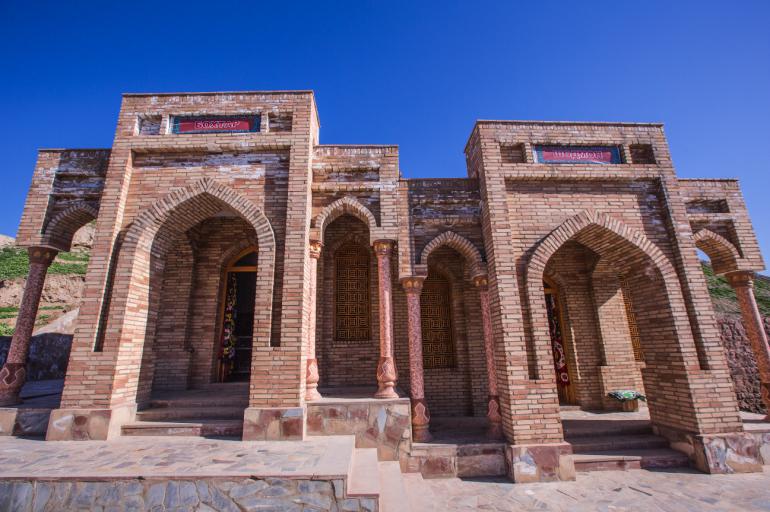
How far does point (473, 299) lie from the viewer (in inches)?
324

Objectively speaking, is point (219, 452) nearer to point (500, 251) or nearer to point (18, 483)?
point (18, 483)

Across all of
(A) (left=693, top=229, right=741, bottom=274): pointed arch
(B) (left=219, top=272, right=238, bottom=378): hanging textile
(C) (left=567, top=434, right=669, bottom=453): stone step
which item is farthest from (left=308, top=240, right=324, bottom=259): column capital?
(A) (left=693, top=229, right=741, bottom=274): pointed arch

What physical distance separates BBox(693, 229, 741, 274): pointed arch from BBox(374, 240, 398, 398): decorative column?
6594 millimetres

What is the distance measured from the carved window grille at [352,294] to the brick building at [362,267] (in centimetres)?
5

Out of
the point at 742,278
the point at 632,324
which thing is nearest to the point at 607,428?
the point at 632,324

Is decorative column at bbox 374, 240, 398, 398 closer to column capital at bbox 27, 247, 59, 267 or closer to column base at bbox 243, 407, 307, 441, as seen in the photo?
column base at bbox 243, 407, 307, 441

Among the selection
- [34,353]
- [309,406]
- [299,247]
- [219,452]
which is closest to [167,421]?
[219,452]

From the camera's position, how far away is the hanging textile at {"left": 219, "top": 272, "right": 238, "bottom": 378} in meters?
7.99

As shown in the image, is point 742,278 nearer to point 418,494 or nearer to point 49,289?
point 418,494

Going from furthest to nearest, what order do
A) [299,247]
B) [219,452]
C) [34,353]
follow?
[34,353], [299,247], [219,452]

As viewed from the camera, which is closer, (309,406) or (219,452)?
(219,452)

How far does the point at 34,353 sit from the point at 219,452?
11.2 meters

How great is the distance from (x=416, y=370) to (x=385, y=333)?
89 centimetres

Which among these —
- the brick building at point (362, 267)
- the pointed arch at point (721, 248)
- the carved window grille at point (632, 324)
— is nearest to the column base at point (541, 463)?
the brick building at point (362, 267)
